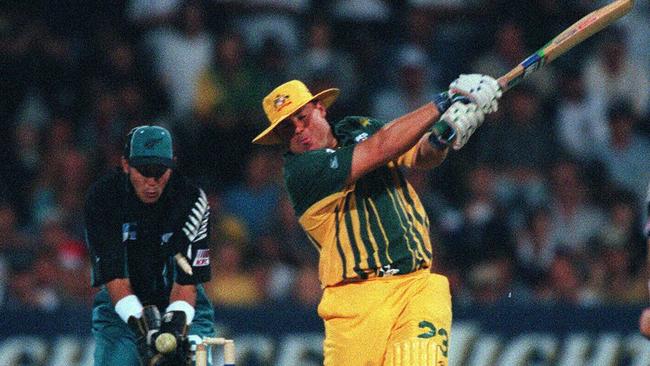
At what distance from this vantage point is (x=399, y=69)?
42.2 feet

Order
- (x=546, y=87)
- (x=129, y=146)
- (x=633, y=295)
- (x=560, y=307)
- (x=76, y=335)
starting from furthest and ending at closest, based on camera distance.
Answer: (x=546, y=87), (x=633, y=295), (x=560, y=307), (x=76, y=335), (x=129, y=146)

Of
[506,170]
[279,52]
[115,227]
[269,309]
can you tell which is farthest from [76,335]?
[506,170]

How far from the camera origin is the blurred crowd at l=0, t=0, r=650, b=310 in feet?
37.5

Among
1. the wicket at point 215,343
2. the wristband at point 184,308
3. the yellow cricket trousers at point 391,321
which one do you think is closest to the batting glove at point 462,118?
the yellow cricket trousers at point 391,321

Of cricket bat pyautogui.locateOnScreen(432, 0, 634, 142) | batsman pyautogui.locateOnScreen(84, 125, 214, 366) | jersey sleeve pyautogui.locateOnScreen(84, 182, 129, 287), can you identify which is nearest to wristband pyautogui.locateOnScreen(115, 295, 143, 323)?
batsman pyautogui.locateOnScreen(84, 125, 214, 366)

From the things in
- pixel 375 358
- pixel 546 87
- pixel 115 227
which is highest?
pixel 546 87

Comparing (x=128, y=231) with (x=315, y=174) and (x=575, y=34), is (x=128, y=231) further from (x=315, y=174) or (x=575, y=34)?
(x=575, y=34)

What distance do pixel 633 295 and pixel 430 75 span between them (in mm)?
2642

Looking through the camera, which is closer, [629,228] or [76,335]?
[76,335]

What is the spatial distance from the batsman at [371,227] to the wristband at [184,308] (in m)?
0.78

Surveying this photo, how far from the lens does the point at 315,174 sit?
7023 millimetres

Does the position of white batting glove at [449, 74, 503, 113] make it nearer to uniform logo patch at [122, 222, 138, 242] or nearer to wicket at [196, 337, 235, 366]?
wicket at [196, 337, 235, 366]

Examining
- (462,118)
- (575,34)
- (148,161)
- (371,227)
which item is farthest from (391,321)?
(575,34)

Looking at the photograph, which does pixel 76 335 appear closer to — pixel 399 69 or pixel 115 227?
pixel 115 227
